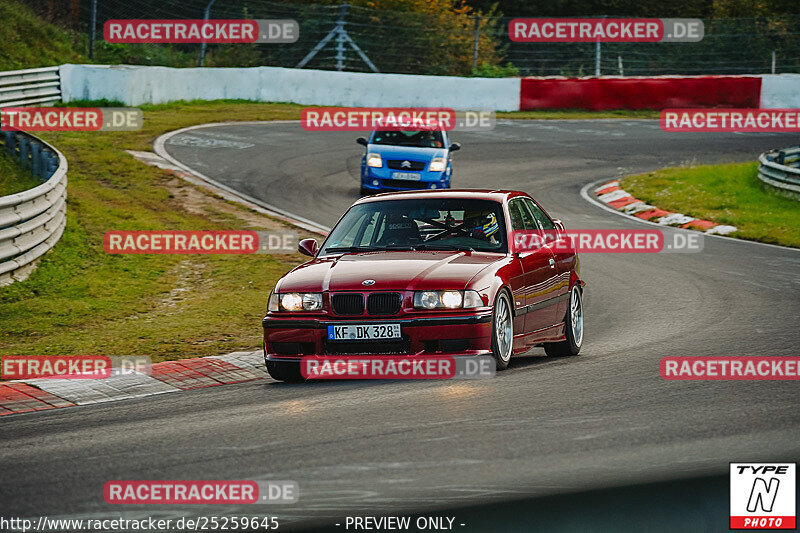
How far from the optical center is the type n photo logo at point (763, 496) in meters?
4.33

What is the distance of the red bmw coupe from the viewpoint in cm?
813

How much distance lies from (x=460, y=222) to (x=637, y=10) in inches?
1855

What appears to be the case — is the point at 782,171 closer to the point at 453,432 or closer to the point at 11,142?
the point at 11,142

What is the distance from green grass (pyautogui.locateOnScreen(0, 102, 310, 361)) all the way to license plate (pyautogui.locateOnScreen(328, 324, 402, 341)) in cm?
225

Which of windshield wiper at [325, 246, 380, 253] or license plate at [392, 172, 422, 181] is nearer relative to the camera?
windshield wiper at [325, 246, 380, 253]

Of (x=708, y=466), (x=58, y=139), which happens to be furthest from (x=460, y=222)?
(x=58, y=139)

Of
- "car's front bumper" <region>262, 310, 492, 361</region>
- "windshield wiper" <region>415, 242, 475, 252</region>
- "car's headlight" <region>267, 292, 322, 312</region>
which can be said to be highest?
"windshield wiper" <region>415, 242, 475, 252</region>

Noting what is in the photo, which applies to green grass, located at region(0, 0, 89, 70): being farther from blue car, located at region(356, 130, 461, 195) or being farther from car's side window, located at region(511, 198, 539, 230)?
car's side window, located at region(511, 198, 539, 230)

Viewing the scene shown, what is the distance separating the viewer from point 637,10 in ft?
177

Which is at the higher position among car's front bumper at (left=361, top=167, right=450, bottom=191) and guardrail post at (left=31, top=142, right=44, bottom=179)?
guardrail post at (left=31, top=142, right=44, bottom=179)

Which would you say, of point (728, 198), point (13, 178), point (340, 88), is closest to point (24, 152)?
point (13, 178)

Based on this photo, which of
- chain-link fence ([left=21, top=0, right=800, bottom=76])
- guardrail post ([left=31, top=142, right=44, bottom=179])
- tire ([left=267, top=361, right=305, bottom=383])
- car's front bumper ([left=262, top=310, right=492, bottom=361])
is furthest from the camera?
chain-link fence ([left=21, top=0, right=800, bottom=76])

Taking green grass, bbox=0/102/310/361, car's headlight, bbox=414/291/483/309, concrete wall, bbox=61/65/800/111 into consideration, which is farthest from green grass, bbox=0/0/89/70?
car's headlight, bbox=414/291/483/309

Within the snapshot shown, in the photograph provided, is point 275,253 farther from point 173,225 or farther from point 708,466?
point 708,466
